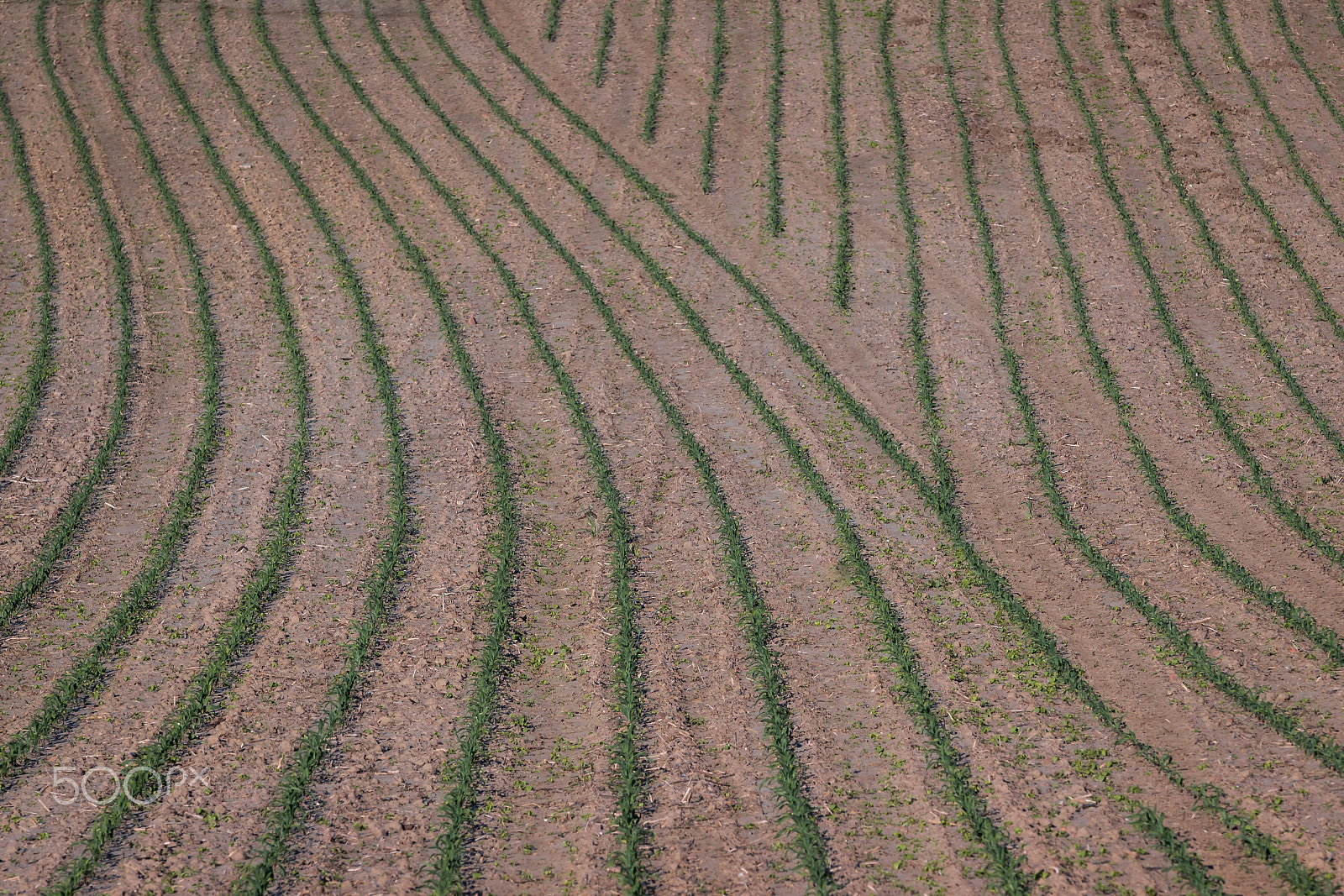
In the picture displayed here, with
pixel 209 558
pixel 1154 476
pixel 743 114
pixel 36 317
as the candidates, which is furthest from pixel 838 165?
pixel 36 317

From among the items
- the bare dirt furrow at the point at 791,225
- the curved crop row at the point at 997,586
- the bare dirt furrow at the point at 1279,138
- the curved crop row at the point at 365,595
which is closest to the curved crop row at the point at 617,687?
the curved crop row at the point at 365,595

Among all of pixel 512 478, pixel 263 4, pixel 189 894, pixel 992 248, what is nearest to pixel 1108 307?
pixel 992 248

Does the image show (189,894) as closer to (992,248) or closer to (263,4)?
(992,248)

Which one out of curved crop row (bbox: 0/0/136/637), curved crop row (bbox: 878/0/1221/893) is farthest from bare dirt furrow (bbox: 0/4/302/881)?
curved crop row (bbox: 878/0/1221/893)

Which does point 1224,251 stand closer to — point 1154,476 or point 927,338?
point 927,338

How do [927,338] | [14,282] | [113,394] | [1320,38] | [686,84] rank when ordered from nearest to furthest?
[113,394] → [927,338] → [14,282] → [686,84] → [1320,38]

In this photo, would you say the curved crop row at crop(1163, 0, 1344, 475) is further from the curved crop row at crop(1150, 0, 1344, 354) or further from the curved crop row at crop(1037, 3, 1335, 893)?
the curved crop row at crop(1037, 3, 1335, 893)
